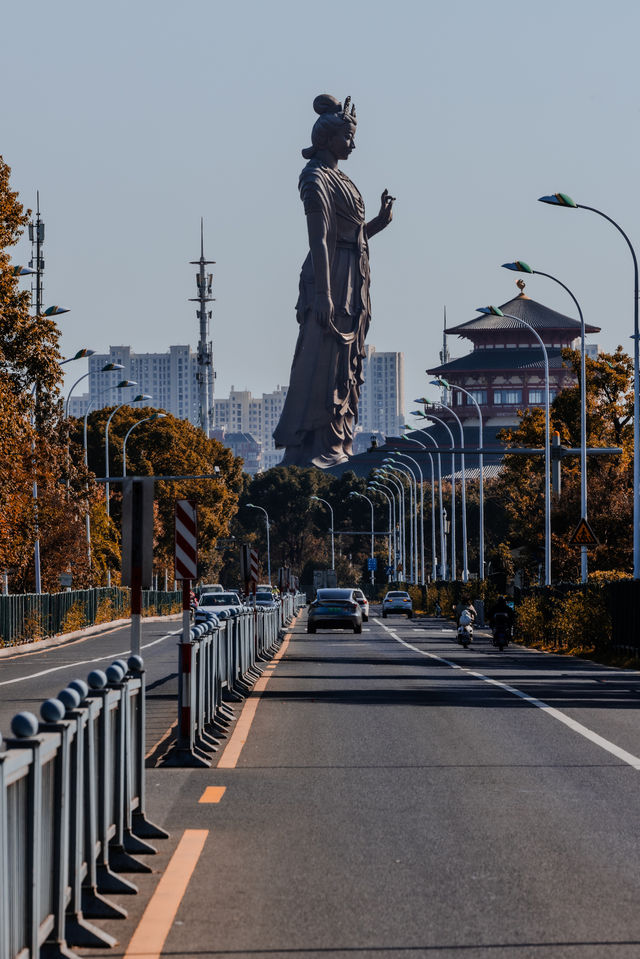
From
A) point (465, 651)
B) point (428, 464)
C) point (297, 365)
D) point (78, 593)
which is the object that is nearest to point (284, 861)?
point (465, 651)

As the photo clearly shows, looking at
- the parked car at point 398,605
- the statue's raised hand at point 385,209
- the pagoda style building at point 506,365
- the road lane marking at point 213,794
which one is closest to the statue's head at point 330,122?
the statue's raised hand at point 385,209

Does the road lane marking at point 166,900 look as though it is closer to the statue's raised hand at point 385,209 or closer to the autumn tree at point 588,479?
the autumn tree at point 588,479

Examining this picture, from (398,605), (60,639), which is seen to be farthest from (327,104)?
(60,639)

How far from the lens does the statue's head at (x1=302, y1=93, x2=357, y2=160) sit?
472 ft

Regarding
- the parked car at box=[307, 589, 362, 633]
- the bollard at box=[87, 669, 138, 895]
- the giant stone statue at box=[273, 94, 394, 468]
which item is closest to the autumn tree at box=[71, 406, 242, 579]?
the parked car at box=[307, 589, 362, 633]

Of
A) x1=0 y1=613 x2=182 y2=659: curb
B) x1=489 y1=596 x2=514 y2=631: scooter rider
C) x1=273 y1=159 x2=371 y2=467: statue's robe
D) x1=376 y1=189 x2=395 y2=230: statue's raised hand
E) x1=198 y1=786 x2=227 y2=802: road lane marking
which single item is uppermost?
x1=376 y1=189 x2=395 y2=230: statue's raised hand

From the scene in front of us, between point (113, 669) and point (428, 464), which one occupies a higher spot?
point (428, 464)

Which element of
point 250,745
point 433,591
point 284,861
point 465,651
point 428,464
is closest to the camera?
point 284,861

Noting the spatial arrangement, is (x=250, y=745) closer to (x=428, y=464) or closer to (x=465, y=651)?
(x=465, y=651)

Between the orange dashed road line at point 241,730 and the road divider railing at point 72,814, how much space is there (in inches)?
172

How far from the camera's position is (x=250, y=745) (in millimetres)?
16406

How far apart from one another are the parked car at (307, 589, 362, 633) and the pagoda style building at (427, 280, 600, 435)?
116 meters

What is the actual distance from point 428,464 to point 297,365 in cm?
1910

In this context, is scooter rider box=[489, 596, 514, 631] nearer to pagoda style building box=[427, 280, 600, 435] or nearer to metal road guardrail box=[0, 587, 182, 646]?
metal road guardrail box=[0, 587, 182, 646]
